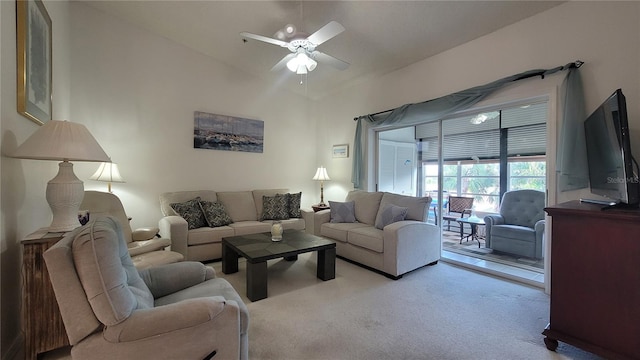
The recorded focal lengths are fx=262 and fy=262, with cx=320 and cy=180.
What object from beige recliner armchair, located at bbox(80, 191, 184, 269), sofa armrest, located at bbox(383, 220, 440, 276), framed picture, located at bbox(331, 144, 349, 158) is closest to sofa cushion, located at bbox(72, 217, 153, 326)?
beige recliner armchair, located at bbox(80, 191, 184, 269)

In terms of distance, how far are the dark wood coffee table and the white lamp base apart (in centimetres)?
131

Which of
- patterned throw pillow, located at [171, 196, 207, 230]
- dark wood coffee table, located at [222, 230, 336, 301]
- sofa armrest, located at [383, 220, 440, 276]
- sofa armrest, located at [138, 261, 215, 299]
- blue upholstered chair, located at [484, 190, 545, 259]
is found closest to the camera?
sofa armrest, located at [138, 261, 215, 299]

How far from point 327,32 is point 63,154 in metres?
2.16

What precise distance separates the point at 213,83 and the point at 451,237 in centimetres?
481

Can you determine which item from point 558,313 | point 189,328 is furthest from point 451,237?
point 189,328

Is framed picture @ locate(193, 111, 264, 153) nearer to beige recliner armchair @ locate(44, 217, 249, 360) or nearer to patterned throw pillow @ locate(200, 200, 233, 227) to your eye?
patterned throw pillow @ locate(200, 200, 233, 227)

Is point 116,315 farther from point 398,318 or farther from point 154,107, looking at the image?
point 154,107

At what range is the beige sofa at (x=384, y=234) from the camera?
299 cm

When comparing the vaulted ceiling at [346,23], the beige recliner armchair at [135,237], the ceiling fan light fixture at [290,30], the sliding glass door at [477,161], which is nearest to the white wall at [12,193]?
the beige recliner armchair at [135,237]

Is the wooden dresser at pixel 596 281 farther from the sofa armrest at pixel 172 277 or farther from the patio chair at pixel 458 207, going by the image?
the sofa armrest at pixel 172 277

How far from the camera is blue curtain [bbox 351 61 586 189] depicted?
8.96 ft

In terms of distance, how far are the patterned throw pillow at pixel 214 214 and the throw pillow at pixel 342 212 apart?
1.54 meters

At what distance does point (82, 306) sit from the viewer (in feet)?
3.52

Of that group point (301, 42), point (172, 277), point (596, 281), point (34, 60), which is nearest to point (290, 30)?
point (301, 42)
